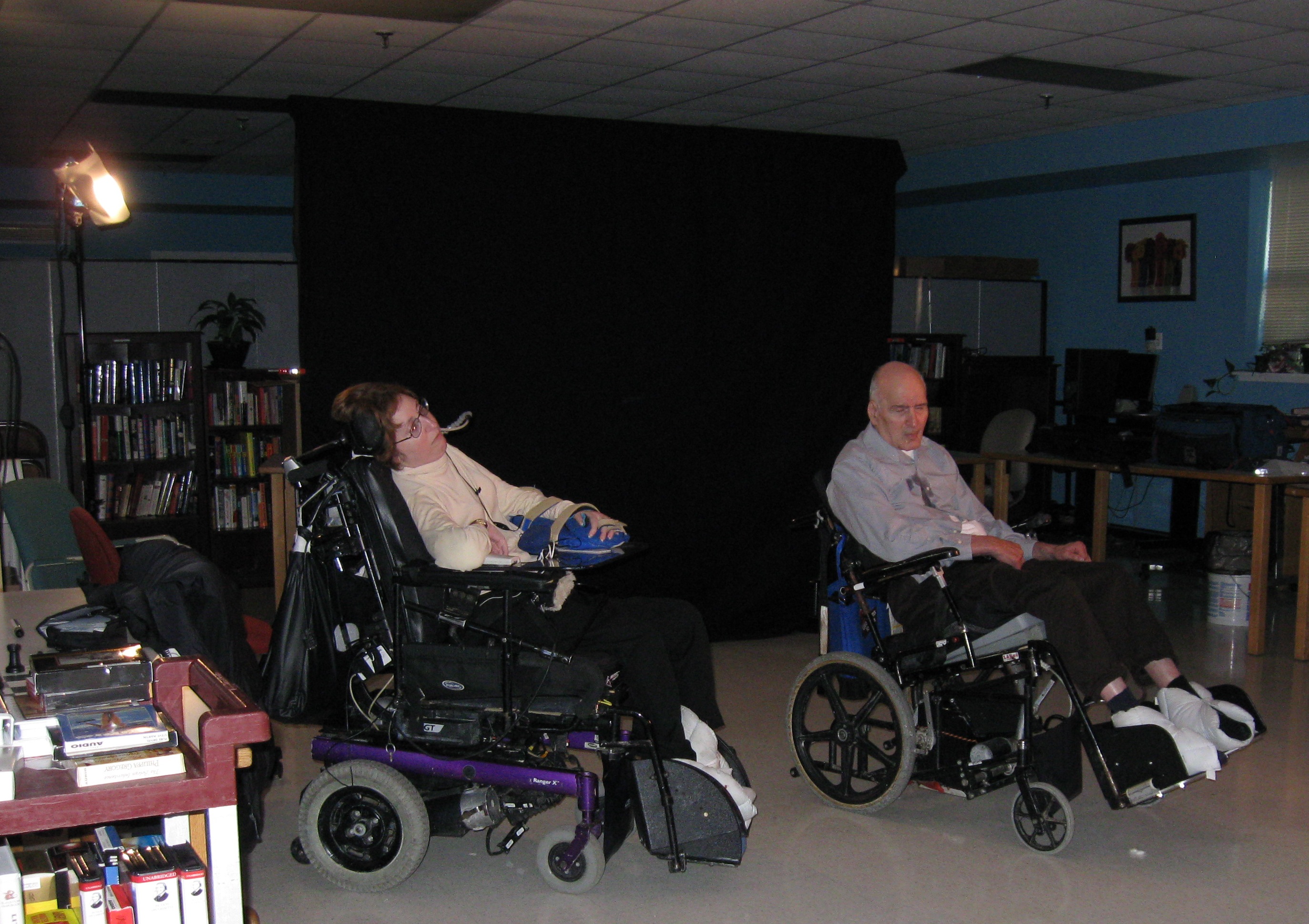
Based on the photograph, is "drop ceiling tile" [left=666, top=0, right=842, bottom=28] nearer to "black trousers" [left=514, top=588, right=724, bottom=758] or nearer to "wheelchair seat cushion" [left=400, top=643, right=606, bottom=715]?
"black trousers" [left=514, top=588, right=724, bottom=758]

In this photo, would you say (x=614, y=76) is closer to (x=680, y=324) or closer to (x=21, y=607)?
(x=680, y=324)

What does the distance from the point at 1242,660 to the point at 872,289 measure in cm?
229

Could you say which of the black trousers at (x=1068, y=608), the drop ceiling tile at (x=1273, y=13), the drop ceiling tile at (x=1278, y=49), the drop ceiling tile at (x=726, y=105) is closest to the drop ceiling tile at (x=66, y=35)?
the drop ceiling tile at (x=726, y=105)

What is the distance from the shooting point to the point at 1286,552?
22.6ft

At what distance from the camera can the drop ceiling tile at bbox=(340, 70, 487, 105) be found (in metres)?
5.51

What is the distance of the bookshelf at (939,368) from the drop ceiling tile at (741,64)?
125 inches

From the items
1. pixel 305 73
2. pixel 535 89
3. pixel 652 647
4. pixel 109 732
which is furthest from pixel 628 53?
pixel 109 732

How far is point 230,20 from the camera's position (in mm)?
4434

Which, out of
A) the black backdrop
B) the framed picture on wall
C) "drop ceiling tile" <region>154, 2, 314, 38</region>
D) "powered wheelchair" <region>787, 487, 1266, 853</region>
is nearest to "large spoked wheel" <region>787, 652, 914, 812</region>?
"powered wheelchair" <region>787, 487, 1266, 853</region>

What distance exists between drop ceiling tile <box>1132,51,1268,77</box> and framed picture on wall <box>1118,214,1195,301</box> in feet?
7.90

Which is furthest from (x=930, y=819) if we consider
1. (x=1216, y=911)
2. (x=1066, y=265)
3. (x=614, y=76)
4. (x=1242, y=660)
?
(x=1066, y=265)

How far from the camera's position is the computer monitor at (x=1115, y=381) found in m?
7.59

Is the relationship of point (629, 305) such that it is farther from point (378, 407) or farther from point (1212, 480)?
point (1212, 480)

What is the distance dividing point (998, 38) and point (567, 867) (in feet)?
12.0
